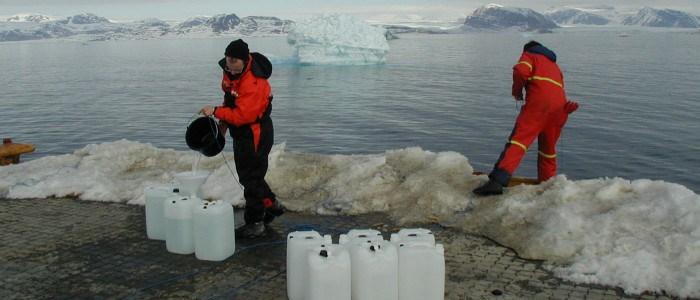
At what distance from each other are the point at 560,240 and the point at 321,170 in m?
3.52

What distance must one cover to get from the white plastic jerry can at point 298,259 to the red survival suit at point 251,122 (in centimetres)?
152

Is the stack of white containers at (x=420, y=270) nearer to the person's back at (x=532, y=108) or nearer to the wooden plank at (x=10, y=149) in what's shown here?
the person's back at (x=532, y=108)

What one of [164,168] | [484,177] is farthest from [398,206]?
[164,168]

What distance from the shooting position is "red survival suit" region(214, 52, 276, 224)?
5.79 meters

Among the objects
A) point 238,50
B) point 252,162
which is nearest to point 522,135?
point 252,162

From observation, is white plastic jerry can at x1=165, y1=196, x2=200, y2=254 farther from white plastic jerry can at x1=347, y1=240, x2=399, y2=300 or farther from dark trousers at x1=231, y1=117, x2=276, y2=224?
white plastic jerry can at x1=347, y1=240, x2=399, y2=300

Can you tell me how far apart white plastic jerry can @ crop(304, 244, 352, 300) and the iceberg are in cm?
4784

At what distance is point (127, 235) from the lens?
6492 millimetres

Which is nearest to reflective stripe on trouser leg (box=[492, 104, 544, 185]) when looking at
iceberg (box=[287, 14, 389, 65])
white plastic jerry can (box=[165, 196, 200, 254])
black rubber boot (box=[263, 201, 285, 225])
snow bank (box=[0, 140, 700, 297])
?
snow bank (box=[0, 140, 700, 297])

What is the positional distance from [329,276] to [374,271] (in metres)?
0.32

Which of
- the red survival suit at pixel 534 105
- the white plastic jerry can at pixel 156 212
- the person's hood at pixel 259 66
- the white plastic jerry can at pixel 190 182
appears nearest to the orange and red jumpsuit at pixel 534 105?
the red survival suit at pixel 534 105

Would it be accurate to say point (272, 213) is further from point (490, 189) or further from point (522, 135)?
point (522, 135)

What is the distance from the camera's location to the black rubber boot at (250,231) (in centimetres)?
621

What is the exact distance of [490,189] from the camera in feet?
22.2
